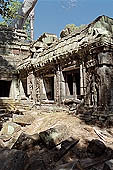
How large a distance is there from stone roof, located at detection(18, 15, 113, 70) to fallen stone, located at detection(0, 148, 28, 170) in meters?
4.69

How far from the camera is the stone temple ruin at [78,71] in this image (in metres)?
6.15

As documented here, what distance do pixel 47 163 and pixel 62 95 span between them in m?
4.46

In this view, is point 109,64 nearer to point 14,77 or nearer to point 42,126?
point 42,126

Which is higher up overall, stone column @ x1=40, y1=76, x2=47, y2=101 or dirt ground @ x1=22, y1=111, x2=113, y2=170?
stone column @ x1=40, y1=76, x2=47, y2=101

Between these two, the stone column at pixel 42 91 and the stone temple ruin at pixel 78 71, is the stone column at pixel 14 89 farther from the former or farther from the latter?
the stone column at pixel 42 91

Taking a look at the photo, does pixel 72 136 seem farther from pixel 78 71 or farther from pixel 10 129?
pixel 78 71

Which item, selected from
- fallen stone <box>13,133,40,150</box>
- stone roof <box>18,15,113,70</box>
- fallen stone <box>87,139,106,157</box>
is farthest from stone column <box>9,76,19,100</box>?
fallen stone <box>87,139,106,157</box>

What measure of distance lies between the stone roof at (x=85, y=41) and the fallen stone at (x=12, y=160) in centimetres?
469

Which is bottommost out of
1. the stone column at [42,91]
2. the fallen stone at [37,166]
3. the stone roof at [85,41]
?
the fallen stone at [37,166]

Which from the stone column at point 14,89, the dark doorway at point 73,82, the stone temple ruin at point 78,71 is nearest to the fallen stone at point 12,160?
the stone temple ruin at point 78,71

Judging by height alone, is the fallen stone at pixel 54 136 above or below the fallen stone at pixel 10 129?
above

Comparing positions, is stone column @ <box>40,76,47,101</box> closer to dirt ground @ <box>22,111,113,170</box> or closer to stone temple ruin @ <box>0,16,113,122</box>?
stone temple ruin @ <box>0,16,113,122</box>

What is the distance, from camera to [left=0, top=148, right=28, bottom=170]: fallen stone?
3597 millimetres

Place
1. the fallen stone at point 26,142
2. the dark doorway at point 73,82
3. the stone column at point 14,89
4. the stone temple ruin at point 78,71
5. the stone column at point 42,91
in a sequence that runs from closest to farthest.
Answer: the fallen stone at point 26,142 < the stone temple ruin at point 78,71 < the dark doorway at point 73,82 < the stone column at point 42,91 < the stone column at point 14,89
